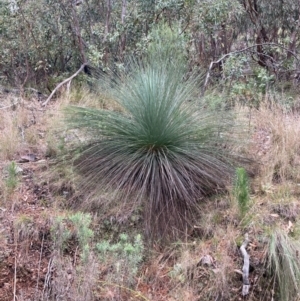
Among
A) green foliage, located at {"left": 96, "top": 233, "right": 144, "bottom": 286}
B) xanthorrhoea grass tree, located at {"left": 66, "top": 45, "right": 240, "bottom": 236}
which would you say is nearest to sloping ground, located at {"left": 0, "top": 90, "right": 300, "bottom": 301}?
green foliage, located at {"left": 96, "top": 233, "right": 144, "bottom": 286}

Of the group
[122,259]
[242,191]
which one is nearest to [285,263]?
[242,191]

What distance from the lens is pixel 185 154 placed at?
3018 mm

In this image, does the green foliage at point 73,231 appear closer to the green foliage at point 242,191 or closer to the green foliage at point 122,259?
the green foliage at point 122,259

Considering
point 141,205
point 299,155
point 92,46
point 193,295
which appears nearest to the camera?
point 193,295

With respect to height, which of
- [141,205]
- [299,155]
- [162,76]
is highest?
[162,76]

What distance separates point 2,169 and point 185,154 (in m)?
1.53

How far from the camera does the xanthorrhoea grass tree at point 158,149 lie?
9.45 feet

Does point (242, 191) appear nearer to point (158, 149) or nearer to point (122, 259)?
point (158, 149)

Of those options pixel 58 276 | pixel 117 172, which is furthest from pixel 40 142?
Result: pixel 58 276

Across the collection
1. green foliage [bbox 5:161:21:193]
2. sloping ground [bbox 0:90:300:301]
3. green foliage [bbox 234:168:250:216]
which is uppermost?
green foliage [bbox 234:168:250:216]

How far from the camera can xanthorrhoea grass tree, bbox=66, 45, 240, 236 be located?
288 cm

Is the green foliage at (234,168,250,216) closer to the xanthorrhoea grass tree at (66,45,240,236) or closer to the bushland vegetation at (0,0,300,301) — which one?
the bushland vegetation at (0,0,300,301)

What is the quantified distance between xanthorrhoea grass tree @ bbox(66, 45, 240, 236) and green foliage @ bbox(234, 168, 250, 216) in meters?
0.33

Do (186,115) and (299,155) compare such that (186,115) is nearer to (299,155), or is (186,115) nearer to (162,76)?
(162,76)
